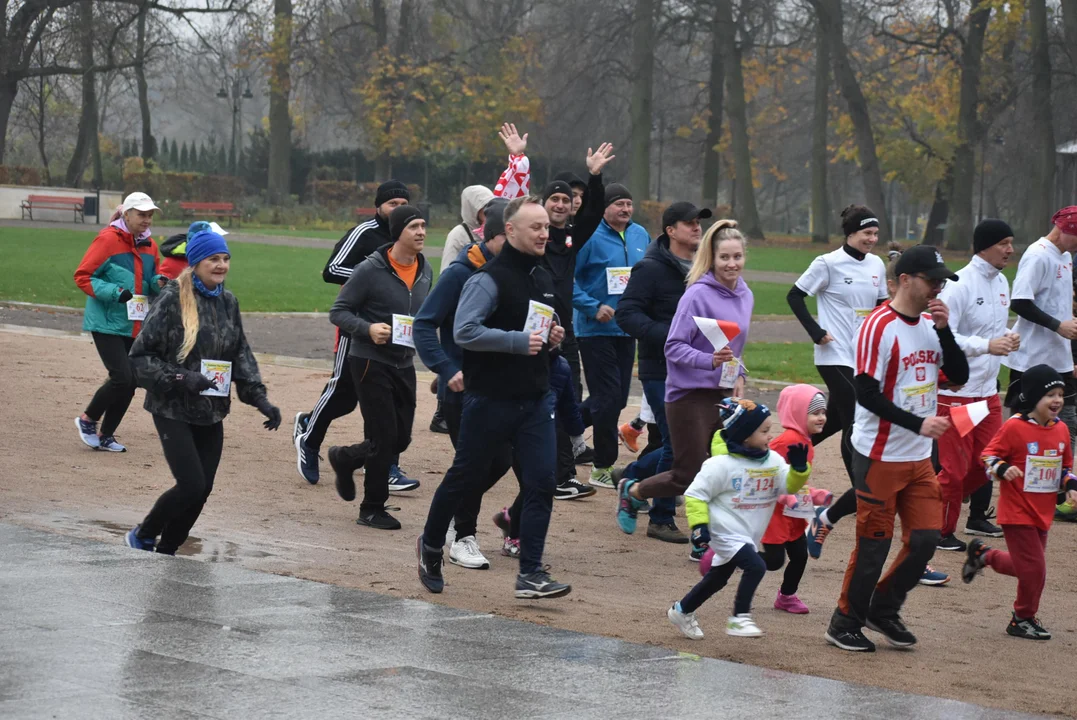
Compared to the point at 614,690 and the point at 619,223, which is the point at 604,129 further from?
the point at 614,690

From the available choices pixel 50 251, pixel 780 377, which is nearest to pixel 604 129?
pixel 50 251

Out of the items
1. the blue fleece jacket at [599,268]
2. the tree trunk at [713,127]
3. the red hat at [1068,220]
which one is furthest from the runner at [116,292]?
the tree trunk at [713,127]

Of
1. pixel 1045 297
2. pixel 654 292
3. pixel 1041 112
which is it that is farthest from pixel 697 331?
pixel 1041 112

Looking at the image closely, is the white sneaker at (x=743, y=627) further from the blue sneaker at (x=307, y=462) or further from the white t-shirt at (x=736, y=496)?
the blue sneaker at (x=307, y=462)

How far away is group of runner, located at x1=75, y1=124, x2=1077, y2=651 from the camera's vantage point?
656cm

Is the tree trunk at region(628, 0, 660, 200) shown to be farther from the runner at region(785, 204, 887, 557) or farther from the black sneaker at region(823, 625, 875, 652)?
the black sneaker at region(823, 625, 875, 652)

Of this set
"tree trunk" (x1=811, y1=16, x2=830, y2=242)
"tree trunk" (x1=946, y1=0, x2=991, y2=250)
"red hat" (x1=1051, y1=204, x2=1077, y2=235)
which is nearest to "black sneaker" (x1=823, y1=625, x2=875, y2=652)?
"red hat" (x1=1051, y1=204, x2=1077, y2=235)

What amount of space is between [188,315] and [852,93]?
37748 millimetres

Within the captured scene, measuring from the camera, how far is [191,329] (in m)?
7.51

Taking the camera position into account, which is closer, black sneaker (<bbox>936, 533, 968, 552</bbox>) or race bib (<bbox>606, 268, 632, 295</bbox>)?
black sneaker (<bbox>936, 533, 968, 552</bbox>)

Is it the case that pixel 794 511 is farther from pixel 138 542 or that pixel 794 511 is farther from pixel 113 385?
pixel 113 385

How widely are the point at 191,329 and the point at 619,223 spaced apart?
3556 millimetres

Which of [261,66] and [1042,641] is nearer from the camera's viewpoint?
[1042,641]

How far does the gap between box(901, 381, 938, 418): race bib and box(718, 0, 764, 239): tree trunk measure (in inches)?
1602
